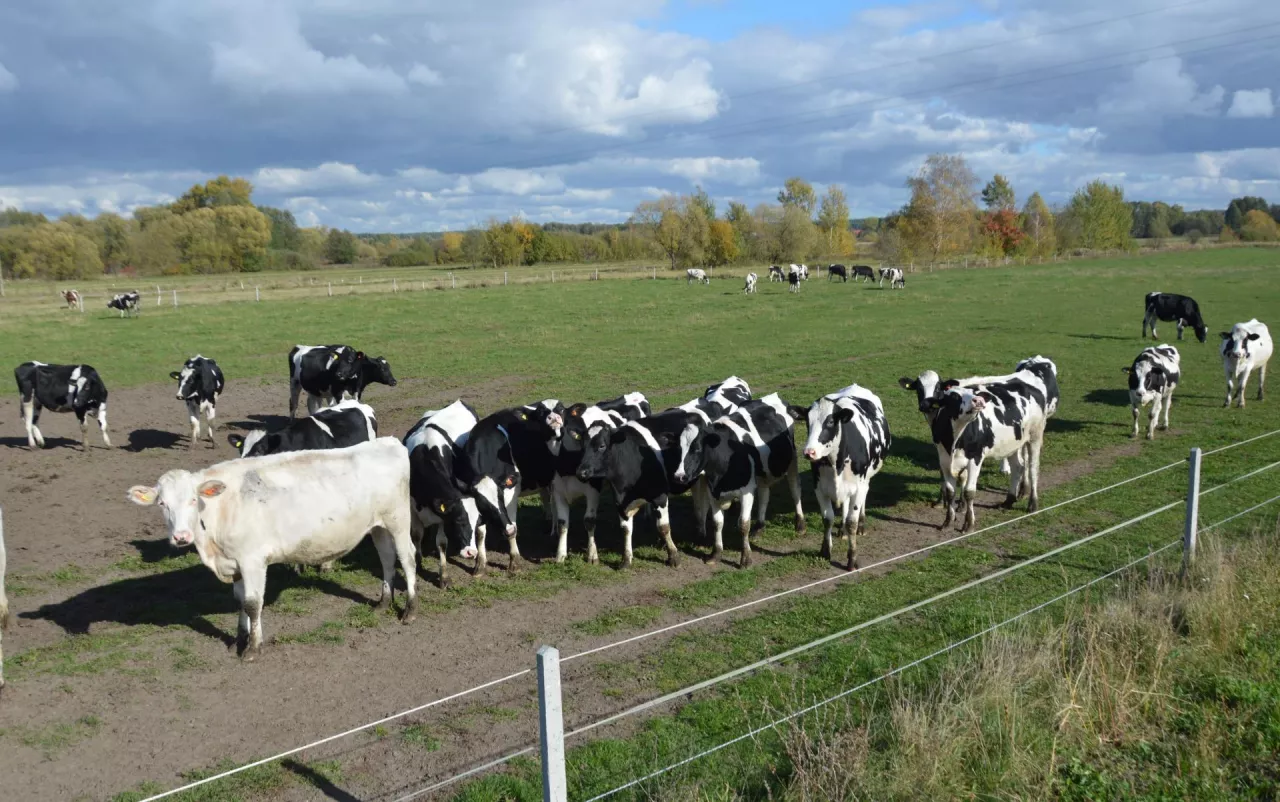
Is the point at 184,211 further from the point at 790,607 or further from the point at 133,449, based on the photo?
the point at 790,607

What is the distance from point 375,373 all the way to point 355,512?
10708mm

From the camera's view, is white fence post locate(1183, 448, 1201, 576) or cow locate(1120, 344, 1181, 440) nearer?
white fence post locate(1183, 448, 1201, 576)

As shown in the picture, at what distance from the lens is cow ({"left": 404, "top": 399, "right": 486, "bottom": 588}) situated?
993 cm

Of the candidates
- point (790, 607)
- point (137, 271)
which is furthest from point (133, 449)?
point (137, 271)

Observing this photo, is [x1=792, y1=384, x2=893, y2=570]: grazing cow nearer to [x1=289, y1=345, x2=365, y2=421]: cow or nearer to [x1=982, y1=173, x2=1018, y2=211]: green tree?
[x1=289, y1=345, x2=365, y2=421]: cow

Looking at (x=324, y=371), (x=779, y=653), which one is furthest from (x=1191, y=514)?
(x=324, y=371)

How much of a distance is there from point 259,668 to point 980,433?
8929 mm

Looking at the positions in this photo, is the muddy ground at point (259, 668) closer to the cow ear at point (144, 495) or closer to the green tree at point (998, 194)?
the cow ear at point (144, 495)

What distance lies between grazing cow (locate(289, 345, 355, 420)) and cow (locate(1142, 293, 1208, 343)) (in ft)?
84.8

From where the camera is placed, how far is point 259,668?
26.2ft

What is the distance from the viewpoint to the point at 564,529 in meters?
11.0

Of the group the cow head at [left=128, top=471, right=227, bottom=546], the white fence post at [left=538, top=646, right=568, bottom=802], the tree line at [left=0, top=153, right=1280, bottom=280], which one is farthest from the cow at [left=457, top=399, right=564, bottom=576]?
the tree line at [left=0, top=153, right=1280, bottom=280]

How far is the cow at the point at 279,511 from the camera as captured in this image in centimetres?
802

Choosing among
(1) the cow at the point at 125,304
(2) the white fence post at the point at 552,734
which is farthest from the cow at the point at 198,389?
(1) the cow at the point at 125,304
